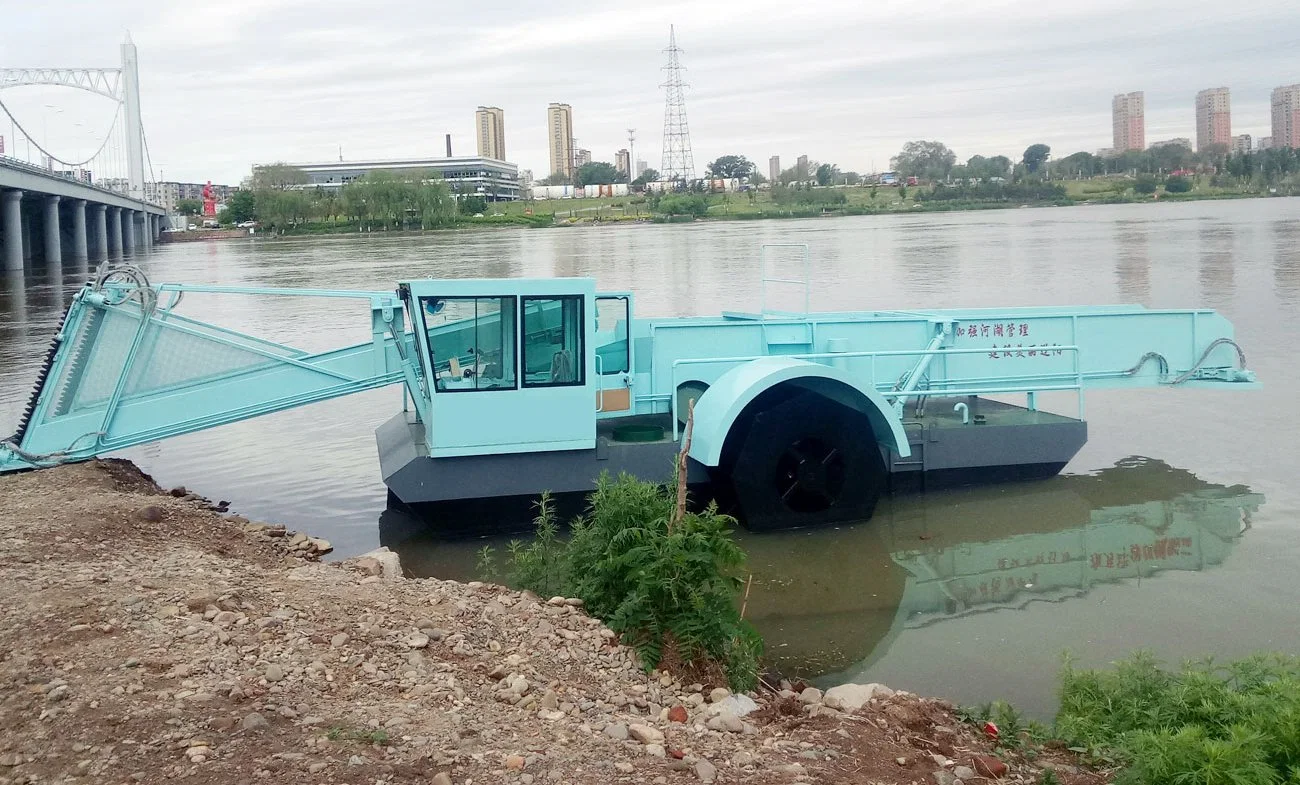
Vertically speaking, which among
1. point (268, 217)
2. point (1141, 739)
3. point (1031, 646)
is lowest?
point (1031, 646)

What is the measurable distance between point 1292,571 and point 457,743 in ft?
23.1

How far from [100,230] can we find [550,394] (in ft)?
278

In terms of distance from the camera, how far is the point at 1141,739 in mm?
4754

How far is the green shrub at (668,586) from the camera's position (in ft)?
19.9

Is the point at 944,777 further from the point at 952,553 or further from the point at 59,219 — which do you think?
the point at 59,219

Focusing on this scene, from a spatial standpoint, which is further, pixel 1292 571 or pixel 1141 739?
pixel 1292 571

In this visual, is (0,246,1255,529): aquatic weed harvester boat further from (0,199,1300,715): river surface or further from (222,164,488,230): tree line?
(222,164,488,230): tree line

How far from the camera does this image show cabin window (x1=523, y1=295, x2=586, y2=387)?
975cm

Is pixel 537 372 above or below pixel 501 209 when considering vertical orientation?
below

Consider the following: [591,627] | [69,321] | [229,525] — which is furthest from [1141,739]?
[69,321]

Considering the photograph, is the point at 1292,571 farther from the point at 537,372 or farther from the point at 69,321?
the point at 69,321

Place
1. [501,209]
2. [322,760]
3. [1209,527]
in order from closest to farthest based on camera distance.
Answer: [322,760] → [1209,527] → [501,209]

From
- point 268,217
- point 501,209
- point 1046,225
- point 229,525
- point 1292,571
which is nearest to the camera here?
point 1292,571

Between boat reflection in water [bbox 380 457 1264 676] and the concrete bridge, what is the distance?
53.1 meters
